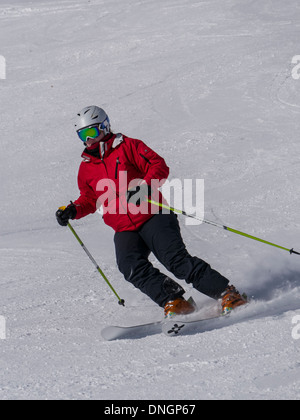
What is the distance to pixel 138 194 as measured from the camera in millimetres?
5387

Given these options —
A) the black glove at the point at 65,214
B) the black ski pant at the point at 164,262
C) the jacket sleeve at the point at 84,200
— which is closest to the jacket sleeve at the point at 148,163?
the black ski pant at the point at 164,262

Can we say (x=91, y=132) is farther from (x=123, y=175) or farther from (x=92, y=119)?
(x=123, y=175)

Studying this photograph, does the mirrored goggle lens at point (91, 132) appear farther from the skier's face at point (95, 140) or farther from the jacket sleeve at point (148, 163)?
the jacket sleeve at point (148, 163)

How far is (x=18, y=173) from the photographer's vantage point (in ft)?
37.7

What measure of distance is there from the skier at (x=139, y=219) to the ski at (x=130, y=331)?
15cm

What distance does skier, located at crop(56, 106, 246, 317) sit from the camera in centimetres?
540

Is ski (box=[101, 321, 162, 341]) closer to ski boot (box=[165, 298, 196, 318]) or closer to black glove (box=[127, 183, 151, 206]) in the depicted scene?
ski boot (box=[165, 298, 196, 318])

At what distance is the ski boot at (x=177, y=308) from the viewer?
5.31 meters

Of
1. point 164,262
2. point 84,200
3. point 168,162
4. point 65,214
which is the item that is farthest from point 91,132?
point 168,162

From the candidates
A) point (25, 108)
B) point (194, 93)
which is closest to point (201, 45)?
point (194, 93)

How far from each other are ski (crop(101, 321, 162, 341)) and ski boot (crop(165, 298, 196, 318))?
0.12 metres

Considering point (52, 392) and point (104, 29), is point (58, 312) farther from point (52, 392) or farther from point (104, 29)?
point (104, 29)

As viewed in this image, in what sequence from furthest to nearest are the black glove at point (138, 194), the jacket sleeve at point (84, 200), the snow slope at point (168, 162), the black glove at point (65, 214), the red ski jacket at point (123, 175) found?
1. the jacket sleeve at point (84, 200)
2. the black glove at point (65, 214)
3. the red ski jacket at point (123, 175)
4. the black glove at point (138, 194)
5. the snow slope at point (168, 162)
